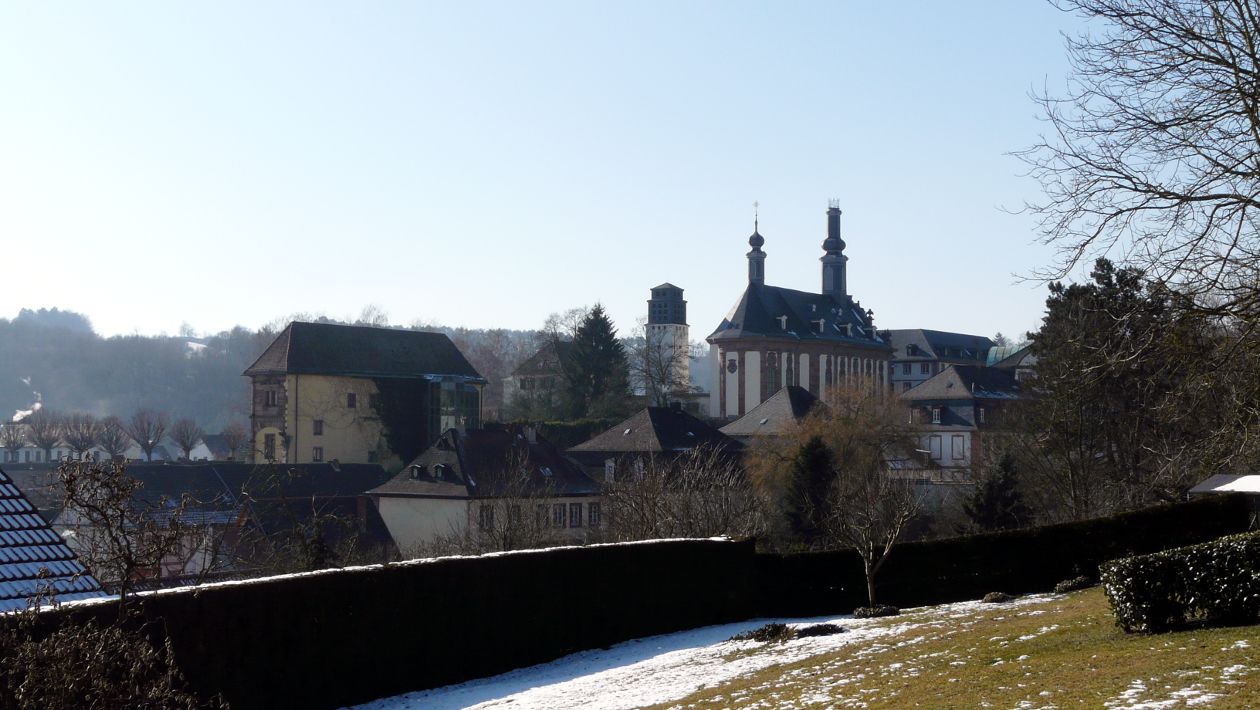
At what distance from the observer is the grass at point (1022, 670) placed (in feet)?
36.9

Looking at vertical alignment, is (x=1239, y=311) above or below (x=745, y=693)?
above

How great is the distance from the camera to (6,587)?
16328 millimetres

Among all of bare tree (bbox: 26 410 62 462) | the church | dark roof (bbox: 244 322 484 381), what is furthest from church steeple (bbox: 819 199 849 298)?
bare tree (bbox: 26 410 62 462)

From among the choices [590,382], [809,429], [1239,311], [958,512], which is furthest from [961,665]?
[590,382]

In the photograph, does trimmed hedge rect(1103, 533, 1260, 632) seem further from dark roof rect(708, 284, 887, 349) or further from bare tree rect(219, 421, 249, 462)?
bare tree rect(219, 421, 249, 462)

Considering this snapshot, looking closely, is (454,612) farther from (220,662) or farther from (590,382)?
(590,382)

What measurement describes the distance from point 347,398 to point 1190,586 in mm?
66333

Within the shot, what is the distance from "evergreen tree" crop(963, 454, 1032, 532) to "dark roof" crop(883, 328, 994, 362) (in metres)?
90.5

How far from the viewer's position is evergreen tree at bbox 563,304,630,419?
8925 cm

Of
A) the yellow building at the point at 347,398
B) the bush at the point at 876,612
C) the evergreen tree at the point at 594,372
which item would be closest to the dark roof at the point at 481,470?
the yellow building at the point at 347,398

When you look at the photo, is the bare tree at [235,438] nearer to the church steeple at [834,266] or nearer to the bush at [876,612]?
the church steeple at [834,266]

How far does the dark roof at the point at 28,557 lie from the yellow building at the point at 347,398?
185ft

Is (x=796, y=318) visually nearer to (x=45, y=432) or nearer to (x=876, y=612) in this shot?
(x=45, y=432)

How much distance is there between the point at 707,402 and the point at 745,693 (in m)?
96.3
